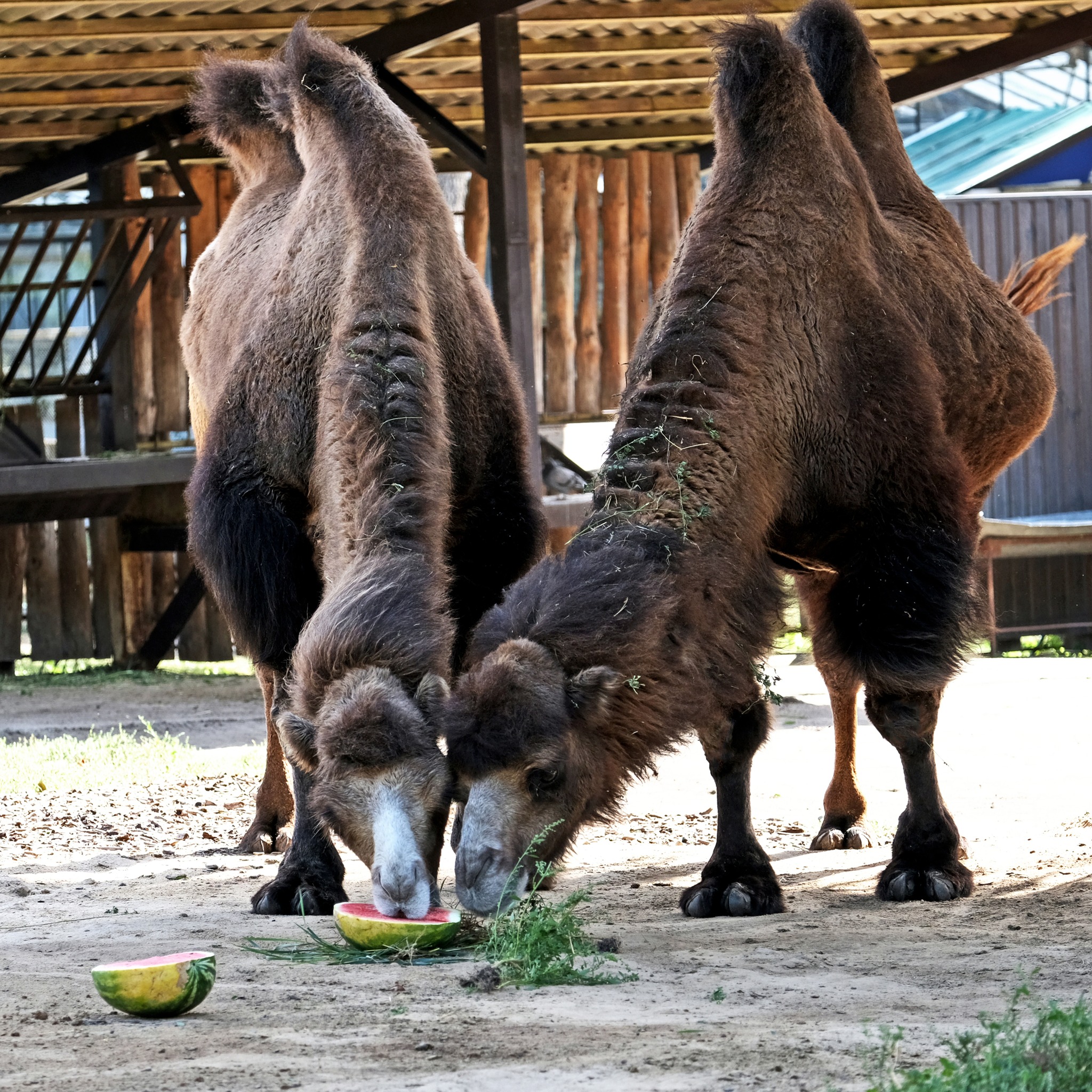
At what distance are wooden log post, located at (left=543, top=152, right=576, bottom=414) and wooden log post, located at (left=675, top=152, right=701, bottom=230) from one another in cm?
109

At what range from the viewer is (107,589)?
1518 cm

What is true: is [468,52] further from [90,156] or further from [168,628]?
[168,628]

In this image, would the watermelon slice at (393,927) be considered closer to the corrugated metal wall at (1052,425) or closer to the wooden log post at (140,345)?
the wooden log post at (140,345)

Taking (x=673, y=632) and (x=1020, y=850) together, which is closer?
(x=673, y=632)

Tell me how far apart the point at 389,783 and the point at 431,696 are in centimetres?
25

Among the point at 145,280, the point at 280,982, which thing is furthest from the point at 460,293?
the point at 145,280

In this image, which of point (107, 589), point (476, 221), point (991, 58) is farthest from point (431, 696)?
point (107, 589)

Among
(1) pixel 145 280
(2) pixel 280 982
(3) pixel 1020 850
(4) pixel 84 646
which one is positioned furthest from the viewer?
(4) pixel 84 646

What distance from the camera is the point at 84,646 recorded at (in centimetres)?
1520

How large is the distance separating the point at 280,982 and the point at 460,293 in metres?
2.71

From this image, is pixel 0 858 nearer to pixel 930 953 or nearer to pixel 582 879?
pixel 582 879

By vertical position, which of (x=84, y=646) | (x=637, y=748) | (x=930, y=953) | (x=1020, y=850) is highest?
(x=637, y=748)

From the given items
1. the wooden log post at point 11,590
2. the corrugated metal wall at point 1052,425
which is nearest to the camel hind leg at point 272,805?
the wooden log post at point 11,590

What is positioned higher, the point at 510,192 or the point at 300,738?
the point at 510,192
